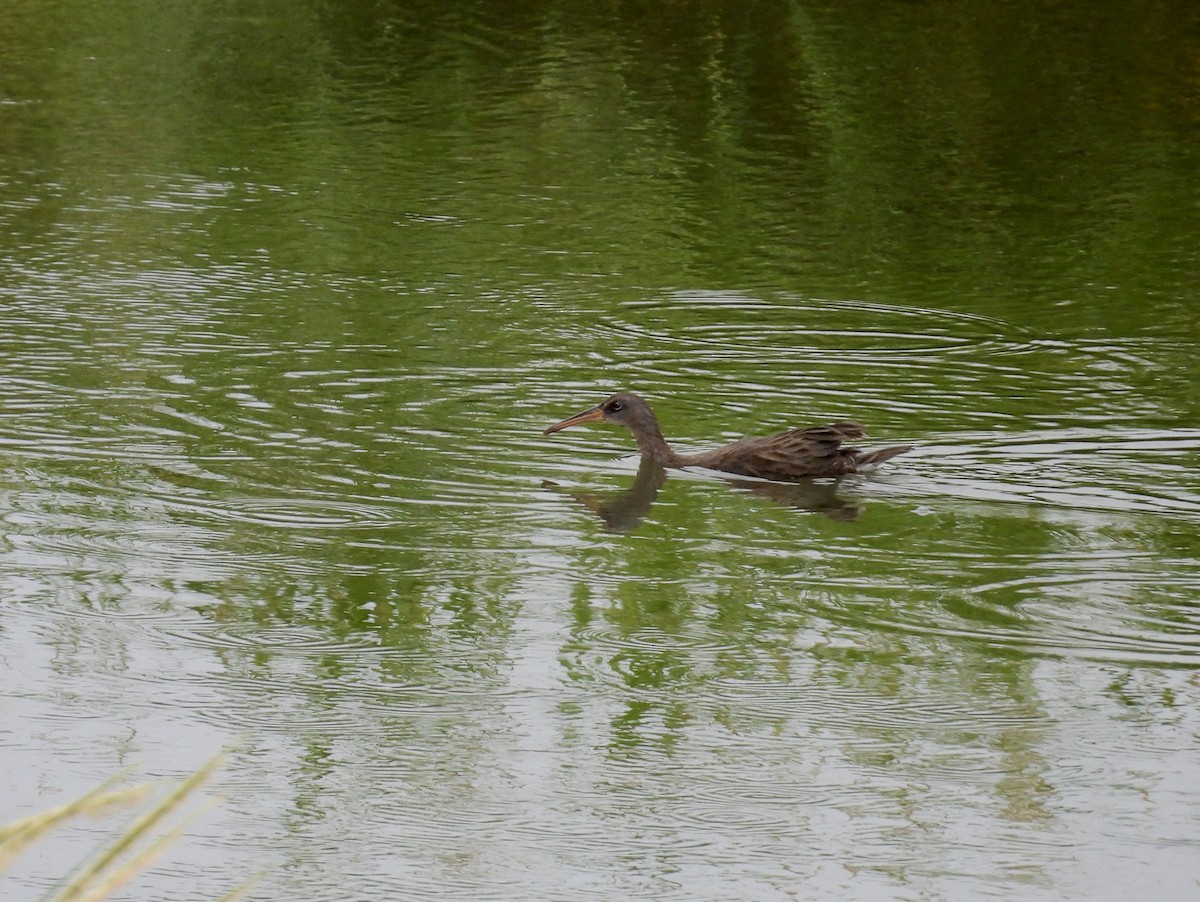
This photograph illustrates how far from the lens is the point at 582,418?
10016 mm

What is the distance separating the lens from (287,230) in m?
14.9

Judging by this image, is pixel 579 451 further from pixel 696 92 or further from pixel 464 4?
pixel 464 4

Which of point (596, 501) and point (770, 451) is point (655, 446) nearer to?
point (770, 451)

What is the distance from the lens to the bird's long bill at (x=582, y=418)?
998cm

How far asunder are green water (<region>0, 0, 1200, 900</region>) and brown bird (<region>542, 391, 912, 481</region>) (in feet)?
0.43

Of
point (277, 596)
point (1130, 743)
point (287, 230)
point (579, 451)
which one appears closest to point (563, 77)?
point (287, 230)

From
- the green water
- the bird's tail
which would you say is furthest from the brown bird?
the green water

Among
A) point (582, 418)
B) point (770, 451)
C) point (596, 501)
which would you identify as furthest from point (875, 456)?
point (582, 418)

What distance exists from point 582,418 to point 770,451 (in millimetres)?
1064

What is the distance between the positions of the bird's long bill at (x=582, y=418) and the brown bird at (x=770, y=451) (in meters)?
0.03

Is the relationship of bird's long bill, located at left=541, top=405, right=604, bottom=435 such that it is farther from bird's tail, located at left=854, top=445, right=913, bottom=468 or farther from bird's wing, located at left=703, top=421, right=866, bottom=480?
bird's tail, located at left=854, top=445, right=913, bottom=468

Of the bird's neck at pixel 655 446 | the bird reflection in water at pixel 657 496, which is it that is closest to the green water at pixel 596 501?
the bird reflection in water at pixel 657 496

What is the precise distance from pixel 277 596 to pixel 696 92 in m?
14.9

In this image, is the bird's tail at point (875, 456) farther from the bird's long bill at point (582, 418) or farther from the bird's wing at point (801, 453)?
the bird's long bill at point (582, 418)
